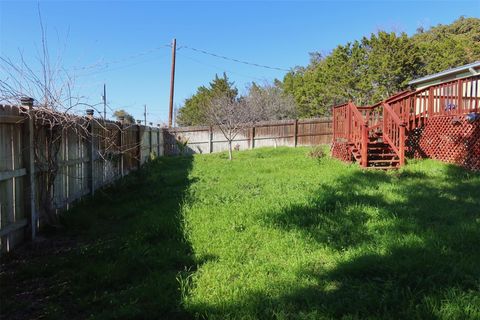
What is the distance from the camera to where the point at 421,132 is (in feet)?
36.8

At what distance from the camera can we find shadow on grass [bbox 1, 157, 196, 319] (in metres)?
3.12

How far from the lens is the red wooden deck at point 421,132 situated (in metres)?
9.39

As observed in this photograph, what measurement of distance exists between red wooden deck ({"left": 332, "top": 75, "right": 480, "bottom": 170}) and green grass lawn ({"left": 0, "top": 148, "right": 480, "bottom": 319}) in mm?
2719

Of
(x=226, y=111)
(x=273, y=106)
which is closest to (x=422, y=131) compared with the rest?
(x=226, y=111)

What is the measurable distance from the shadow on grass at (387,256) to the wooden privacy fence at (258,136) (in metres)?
14.5

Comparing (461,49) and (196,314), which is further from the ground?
(461,49)

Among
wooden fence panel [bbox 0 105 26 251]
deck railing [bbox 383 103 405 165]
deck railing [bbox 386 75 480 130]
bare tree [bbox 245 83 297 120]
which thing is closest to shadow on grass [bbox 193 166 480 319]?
wooden fence panel [bbox 0 105 26 251]

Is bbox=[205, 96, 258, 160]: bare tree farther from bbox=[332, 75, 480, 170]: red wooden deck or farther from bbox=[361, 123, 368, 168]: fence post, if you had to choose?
bbox=[361, 123, 368, 168]: fence post

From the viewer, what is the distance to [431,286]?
3.13m

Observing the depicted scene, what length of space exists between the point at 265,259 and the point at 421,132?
884 centimetres

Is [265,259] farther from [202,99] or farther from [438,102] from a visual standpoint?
[202,99]

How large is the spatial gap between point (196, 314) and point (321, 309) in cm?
90

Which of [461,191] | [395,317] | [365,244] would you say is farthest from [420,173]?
[395,317]

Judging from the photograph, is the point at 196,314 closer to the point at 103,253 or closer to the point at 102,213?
the point at 103,253
